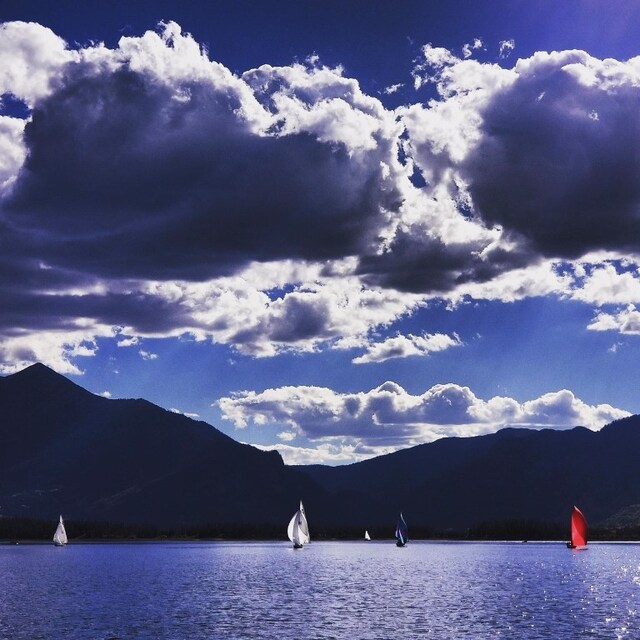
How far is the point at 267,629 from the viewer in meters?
99.2

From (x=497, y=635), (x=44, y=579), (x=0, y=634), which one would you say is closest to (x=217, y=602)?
(x=0, y=634)

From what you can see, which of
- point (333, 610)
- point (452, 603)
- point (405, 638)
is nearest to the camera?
point (405, 638)

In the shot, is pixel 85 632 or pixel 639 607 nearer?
pixel 85 632

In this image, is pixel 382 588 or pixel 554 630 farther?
pixel 382 588

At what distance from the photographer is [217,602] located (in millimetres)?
132250

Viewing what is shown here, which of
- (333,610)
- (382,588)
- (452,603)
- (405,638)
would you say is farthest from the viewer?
(382,588)

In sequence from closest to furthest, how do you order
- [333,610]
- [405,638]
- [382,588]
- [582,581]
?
[405,638] < [333,610] < [382,588] < [582,581]

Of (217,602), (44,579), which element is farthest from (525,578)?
(44,579)

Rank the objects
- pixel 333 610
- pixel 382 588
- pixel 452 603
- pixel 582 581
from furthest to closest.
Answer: pixel 582 581 → pixel 382 588 → pixel 452 603 → pixel 333 610

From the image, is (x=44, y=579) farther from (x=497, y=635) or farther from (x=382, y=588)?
(x=497, y=635)

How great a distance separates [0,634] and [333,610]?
137 feet

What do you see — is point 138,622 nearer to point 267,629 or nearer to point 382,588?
point 267,629

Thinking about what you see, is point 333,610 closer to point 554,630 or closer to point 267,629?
point 267,629

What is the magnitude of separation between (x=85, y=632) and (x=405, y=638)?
3229 cm
